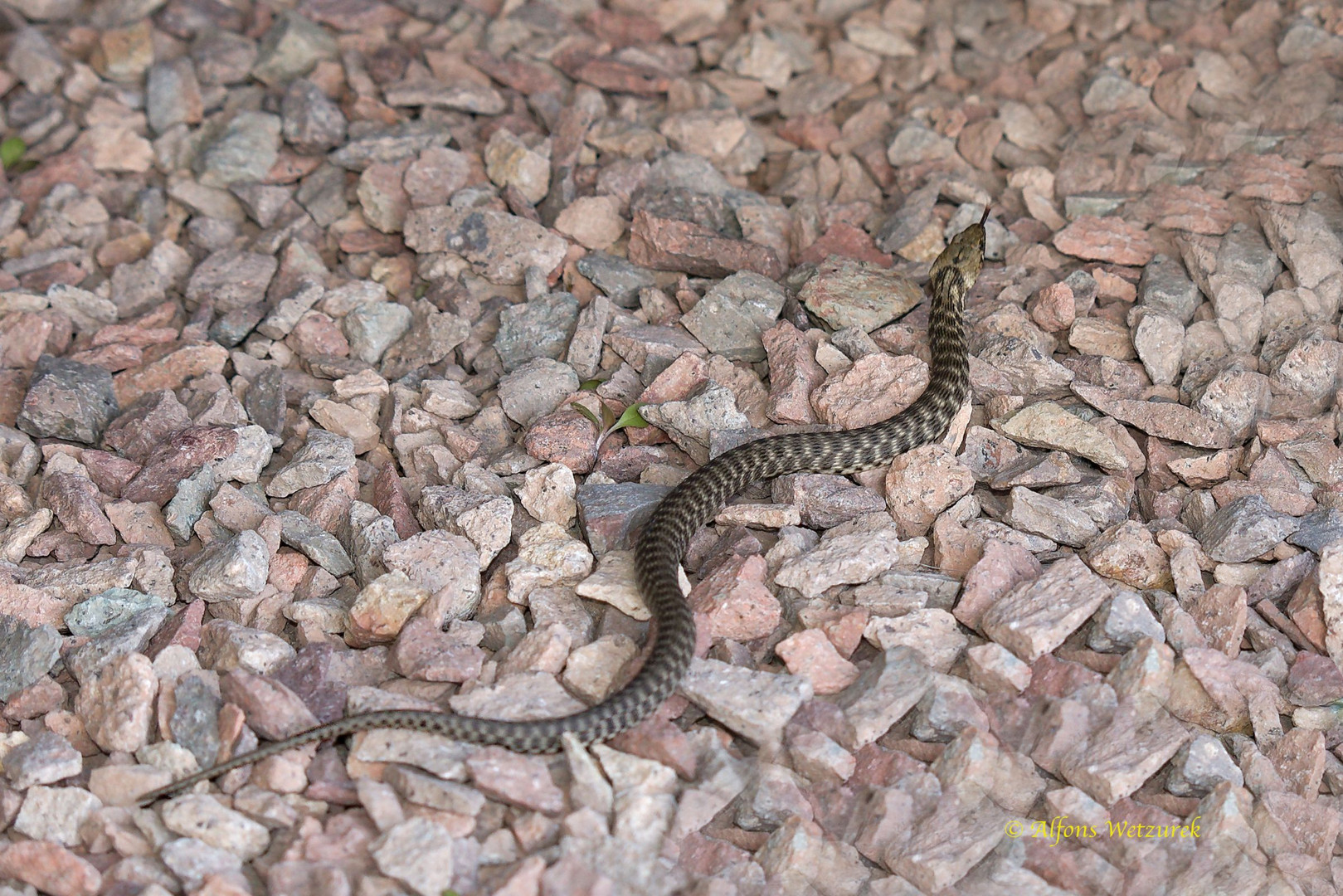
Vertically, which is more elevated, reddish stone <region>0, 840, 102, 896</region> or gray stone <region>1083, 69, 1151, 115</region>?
gray stone <region>1083, 69, 1151, 115</region>

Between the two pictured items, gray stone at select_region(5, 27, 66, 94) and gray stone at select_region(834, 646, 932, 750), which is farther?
gray stone at select_region(5, 27, 66, 94)

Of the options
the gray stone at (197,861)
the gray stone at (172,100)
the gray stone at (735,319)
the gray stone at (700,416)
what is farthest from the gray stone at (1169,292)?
the gray stone at (172,100)

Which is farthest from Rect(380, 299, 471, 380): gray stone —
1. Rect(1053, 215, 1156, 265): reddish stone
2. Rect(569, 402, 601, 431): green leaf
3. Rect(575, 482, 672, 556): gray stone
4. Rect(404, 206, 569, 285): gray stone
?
Rect(1053, 215, 1156, 265): reddish stone

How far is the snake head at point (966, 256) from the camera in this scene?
8.22 m

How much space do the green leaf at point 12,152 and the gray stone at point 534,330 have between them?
4.96m

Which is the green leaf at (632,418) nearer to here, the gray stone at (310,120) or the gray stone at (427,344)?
the gray stone at (427,344)

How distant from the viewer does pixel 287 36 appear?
10344 mm

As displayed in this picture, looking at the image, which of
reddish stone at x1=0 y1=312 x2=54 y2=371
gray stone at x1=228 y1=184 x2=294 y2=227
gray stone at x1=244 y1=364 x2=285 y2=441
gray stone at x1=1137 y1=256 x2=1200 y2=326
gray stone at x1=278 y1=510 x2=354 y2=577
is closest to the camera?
gray stone at x1=278 y1=510 x2=354 y2=577

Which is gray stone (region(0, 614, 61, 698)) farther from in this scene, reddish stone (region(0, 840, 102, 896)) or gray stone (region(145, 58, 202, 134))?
gray stone (region(145, 58, 202, 134))

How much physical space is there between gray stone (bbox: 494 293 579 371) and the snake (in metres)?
1.71

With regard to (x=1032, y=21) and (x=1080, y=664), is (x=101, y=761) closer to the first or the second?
(x=1080, y=664)

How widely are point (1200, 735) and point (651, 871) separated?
2851 millimetres

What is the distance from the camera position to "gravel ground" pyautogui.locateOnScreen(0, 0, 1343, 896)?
5.44 meters

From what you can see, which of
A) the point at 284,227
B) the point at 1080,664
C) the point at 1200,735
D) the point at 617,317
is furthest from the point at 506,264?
the point at 1200,735
